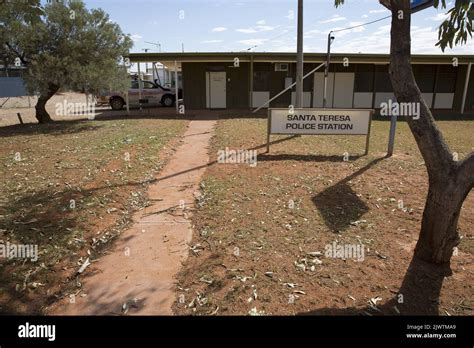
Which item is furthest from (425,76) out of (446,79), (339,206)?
(339,206)

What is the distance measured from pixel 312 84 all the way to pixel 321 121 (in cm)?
1228

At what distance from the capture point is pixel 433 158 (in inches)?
141

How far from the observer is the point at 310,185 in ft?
21.6

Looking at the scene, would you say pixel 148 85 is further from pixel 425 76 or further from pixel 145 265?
pixel 145 265

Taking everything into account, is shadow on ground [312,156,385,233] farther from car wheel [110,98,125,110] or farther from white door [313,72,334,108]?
car wheel [110,98,125,110]

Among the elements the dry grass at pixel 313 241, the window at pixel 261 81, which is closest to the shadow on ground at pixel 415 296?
the dry grass at pixel 313 241

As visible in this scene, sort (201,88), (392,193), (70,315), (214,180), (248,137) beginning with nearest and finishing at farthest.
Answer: (70,315), (392,193), (214,180), (248,137), (201,88)

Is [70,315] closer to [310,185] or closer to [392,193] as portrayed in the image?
[310,185]

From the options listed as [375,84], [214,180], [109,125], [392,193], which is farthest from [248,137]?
[375,84]

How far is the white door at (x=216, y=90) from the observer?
20172 mm

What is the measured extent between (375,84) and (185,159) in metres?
16.5

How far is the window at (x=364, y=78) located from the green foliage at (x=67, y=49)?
14.3 meters

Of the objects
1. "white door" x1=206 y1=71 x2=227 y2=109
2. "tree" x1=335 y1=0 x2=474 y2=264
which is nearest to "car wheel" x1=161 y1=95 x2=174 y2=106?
"white door" x1=206 y1=71 x2=227 y2=109

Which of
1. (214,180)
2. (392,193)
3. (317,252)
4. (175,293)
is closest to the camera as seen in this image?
(175,293)
